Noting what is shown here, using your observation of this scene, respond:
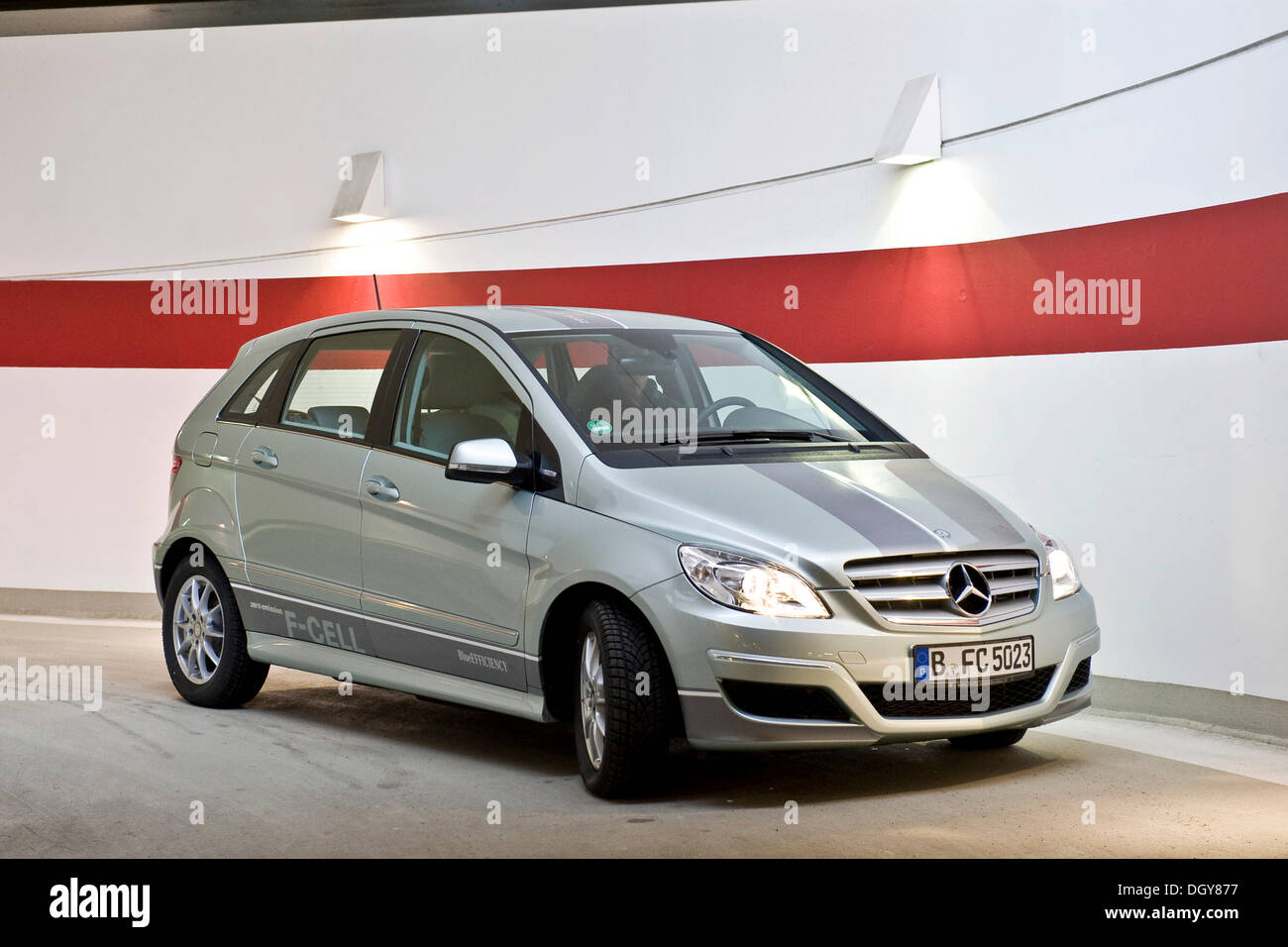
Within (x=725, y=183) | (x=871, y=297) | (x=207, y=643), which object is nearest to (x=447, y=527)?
(x=207, y=643)

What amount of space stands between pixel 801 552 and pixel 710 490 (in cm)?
44

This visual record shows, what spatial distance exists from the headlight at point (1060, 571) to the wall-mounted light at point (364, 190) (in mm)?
5607

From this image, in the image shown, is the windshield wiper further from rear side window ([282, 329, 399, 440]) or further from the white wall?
the white wall

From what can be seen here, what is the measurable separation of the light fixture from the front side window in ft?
9.57

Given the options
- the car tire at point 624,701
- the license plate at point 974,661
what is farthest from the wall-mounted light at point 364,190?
the license plate at point 974,661

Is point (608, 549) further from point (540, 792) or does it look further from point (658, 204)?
point (658, 204)

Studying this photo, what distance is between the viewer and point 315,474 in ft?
21.0

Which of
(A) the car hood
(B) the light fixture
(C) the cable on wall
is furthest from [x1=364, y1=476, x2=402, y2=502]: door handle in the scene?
(C) the cable on wall

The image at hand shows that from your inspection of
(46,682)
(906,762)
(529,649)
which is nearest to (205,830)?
(529,649)

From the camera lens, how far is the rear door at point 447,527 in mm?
5602

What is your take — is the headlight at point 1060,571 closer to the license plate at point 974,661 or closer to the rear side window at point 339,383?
the license plate at point 974,661

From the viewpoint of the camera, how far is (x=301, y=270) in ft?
33.8
